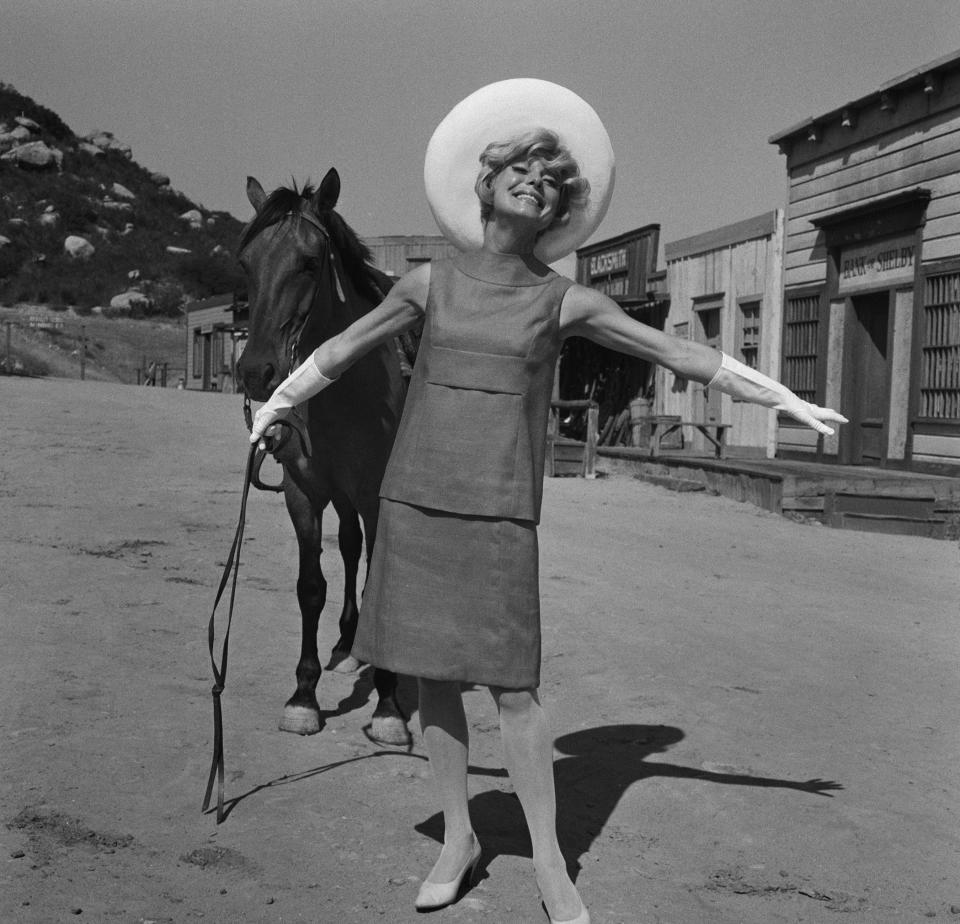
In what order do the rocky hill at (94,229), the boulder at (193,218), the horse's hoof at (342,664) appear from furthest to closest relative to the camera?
the boulder at (193,218)
the rocky hill at (94,229)
the horse's hoof at (342,664)

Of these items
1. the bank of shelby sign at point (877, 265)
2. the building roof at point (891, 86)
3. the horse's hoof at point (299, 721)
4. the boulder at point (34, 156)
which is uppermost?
the boulder at point (34, 156)

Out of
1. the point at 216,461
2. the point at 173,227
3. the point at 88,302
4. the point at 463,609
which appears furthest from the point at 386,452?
the point at 173,227

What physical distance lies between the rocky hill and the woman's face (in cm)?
5078

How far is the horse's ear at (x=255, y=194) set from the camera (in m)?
4.89

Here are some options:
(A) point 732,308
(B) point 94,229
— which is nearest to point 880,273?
(A) point 732,308

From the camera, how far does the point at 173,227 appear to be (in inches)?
2987

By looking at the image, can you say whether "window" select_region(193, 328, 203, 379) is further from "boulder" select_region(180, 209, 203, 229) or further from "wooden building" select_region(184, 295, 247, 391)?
"boulder" select_region(180, 209, 203, 229)

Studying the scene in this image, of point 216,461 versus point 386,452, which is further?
point 216,461

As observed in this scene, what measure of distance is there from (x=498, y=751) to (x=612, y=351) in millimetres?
18365

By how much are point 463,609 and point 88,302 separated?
2256 inches

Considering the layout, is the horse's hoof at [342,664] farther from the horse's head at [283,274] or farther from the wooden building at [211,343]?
the wooden building at [211,343]

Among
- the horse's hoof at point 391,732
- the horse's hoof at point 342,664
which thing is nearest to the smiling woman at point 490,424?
the horse's hoof at point 391,732

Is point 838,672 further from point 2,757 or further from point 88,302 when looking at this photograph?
point 88,302

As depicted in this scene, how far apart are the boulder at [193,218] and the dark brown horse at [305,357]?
75346 mm
